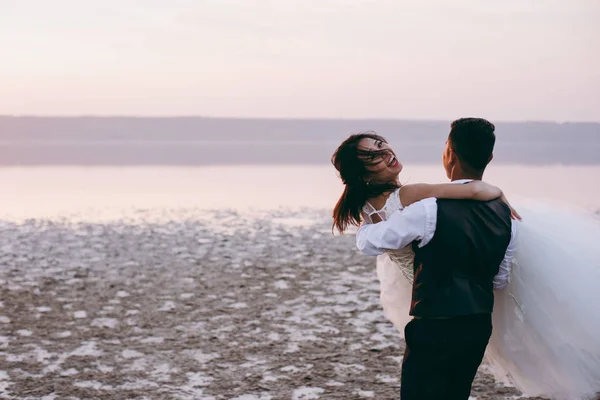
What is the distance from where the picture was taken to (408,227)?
10.3 feet

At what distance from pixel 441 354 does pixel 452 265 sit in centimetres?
48

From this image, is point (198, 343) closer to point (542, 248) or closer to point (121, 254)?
point (542, 248)

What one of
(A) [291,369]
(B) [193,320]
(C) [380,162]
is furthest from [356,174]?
(B) [193,320]

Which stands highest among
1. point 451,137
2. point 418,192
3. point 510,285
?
point 451,137

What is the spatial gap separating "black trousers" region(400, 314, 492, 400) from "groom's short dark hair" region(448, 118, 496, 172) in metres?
0.75

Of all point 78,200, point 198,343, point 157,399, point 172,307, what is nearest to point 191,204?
point 78,200

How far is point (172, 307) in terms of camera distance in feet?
28.8

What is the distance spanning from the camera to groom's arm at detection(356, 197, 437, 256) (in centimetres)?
314

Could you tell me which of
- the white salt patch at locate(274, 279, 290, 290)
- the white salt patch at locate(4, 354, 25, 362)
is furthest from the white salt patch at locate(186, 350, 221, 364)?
the white salt patch at locate(274, 279, 290, 290)

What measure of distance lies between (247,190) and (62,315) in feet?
52.5

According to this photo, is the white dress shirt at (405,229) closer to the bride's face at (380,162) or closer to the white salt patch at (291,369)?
the bride's face at (380,162)

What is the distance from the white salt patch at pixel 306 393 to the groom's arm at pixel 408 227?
2.94 metres

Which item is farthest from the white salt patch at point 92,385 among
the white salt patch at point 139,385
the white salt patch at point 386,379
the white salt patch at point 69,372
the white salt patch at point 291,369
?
the white salt patch at point 386,379

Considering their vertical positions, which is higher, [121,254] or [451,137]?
[451,137]
